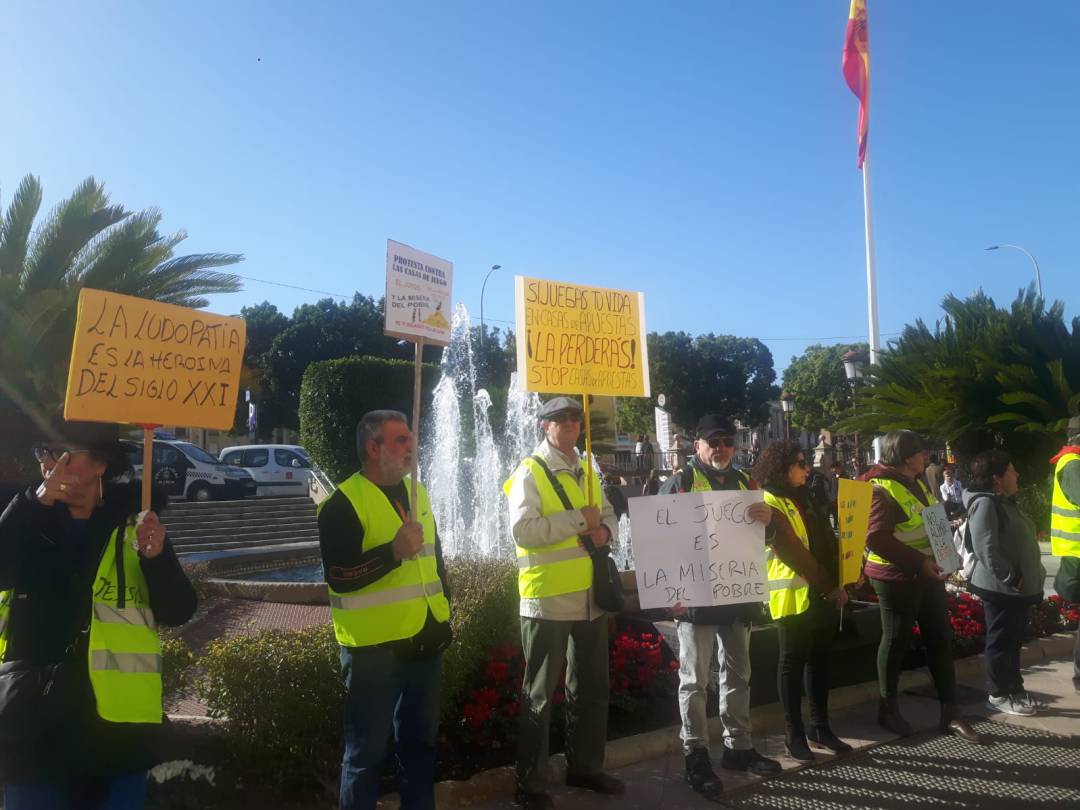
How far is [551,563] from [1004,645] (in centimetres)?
345

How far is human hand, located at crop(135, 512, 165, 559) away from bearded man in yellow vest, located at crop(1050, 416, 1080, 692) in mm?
5527

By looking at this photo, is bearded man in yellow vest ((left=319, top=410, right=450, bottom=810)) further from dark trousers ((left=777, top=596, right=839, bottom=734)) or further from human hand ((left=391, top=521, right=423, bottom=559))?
dark trousers ((left=777, top=596, right=839, bottom=734))

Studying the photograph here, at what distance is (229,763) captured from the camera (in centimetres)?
405

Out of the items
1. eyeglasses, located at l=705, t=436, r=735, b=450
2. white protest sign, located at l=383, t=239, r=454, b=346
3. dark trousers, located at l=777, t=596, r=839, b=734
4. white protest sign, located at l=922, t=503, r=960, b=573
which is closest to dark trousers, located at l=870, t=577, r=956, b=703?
white protest sign, located at l=922, t=503, r=960, b=573

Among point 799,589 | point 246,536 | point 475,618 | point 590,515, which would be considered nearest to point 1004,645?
point 799,589

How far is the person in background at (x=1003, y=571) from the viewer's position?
5652 mm

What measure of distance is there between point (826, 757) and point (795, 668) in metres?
0.54

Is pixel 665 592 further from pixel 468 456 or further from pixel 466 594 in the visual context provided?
pixel 468 456

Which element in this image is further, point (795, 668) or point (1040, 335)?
point (1040, 335)

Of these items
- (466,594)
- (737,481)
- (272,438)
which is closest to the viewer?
(737,481)

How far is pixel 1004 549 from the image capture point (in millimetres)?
5660

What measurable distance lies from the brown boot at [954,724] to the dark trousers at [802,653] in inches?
36.7

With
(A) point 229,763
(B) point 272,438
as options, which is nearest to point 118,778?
(A) point 229,763

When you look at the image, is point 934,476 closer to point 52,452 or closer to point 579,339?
point 579,339
